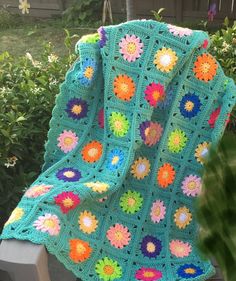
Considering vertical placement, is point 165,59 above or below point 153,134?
above

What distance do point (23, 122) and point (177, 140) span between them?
61cm

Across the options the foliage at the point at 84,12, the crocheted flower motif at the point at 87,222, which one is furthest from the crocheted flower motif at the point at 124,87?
the foliage at the point at 84,12

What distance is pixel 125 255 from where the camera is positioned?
5.81ft

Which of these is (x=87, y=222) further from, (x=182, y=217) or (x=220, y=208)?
(x=220, y=208)

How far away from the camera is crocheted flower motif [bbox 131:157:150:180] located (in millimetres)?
1818

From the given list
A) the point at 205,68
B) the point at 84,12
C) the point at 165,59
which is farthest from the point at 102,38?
the point at 84,12

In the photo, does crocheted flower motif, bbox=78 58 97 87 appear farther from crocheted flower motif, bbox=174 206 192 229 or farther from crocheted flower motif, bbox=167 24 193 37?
crocheted flower motif, bbox=174 206 192 229

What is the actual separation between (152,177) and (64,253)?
19.1 inches

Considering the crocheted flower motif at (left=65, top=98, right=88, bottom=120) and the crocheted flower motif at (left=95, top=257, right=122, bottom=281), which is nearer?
the crocheted flower motif at (left=95, top=257, right=122, bottom=281)

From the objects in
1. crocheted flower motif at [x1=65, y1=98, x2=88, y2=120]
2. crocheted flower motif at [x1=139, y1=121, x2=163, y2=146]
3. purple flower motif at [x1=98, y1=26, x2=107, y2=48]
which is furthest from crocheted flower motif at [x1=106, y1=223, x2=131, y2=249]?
purple flower motif at [x1=98, y1=26, x2=107, y2=48]

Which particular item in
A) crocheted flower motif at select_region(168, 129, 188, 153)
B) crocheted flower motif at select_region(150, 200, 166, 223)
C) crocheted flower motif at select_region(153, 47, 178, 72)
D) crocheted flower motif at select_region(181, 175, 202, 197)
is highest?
crocheted flower motif at select_region(153, 47, 178, 72)

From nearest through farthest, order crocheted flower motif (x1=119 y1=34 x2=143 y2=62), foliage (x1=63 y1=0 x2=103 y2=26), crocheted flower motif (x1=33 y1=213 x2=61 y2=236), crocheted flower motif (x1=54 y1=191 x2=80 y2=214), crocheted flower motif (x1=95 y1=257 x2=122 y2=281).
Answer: crocheted flower motif (x1=33 y1=213 x2=61 y2=236) → crocheted flower motif (x1=54 y1=191 x2=80 y2=214) → crocheted flower motif (x1=95 y1=257 x2=122 y2=281) → crocheted flower motif (x1=119 y1=34 x2=143 y2=62) → foliage (x1=63 y1=0 x2=103 y2=26)

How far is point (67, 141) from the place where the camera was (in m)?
1.82

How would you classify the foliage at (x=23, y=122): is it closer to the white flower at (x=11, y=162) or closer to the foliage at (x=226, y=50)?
the white flower at (x=11, y=162)
